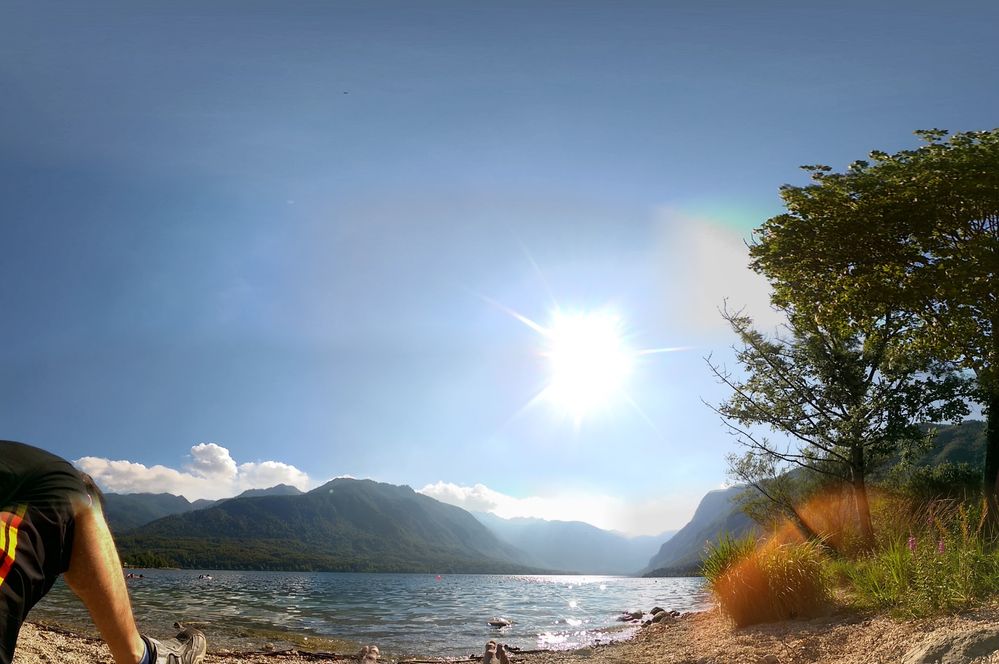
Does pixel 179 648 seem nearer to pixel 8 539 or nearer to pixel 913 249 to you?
pixel 8 539

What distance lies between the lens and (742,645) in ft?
29.7

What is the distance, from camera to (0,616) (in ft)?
7.36

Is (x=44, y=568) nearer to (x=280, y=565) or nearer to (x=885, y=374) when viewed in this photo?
(x=885, y=374)

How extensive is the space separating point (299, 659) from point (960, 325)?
1847cm

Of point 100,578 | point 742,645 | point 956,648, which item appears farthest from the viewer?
point 742,645

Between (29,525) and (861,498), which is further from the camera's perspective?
(861,498)

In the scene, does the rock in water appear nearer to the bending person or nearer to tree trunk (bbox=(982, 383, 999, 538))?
the bending person

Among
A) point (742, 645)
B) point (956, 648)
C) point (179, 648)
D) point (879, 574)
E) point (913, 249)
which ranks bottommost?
point (742, 645)

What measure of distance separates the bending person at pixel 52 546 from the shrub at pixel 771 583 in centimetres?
1006

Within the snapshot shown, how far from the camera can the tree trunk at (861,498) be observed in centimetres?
1504

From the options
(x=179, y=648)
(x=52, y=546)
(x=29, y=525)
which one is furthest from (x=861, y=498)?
(x=29, y=525)

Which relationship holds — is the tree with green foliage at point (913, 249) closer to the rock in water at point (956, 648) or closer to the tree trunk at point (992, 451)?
the tree trunk at point (992, 451)

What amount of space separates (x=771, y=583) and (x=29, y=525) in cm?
1073

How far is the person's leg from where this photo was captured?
2.53 metres
